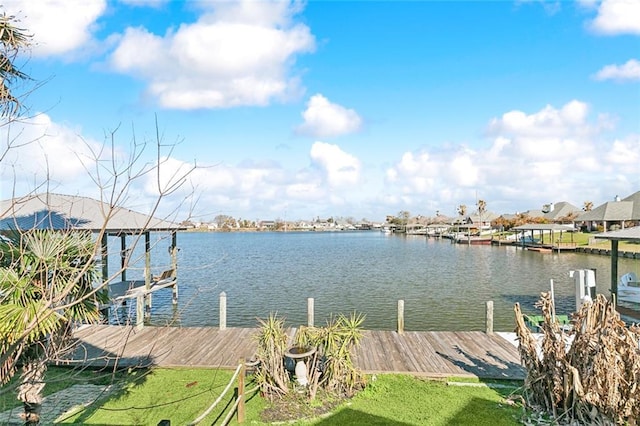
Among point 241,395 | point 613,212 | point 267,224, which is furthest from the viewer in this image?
point 267,224

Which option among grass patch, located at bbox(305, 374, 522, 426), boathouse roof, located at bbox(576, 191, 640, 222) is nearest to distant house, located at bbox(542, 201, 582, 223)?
boathouse roof, located at bbox(576, 191, 640, 222)

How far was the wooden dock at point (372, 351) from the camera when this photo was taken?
8500 millimetres

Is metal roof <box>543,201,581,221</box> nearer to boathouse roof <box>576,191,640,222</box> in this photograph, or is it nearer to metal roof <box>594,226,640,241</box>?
boathouse roof <box>576,191,640,222</box>

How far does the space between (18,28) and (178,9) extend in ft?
27.9

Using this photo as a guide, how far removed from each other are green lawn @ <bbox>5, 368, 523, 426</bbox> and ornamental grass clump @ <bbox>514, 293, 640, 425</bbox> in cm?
72

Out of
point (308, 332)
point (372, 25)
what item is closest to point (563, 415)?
point (308, 332)

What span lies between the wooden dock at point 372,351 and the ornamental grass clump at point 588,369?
1.71 m

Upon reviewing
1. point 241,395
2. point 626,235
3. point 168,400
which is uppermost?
point 626,235

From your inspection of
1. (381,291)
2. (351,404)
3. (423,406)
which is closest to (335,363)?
(351,404)

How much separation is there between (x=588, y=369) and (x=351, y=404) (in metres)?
3.72

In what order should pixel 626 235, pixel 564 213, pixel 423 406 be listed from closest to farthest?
pixel 423 406
pixel 626 235
pixel 564 213

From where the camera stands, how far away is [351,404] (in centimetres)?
700

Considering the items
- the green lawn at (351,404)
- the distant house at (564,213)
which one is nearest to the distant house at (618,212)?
the distant house at (564,213)

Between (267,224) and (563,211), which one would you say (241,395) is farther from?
(267,224)
